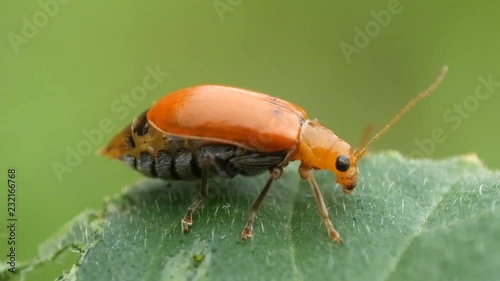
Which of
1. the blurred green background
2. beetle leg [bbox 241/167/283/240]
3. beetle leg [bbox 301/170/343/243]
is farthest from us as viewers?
the blurred green background

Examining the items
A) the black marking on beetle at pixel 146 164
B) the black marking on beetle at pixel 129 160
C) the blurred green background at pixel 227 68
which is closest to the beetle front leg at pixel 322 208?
the black marking on beetle at pixel 146 164

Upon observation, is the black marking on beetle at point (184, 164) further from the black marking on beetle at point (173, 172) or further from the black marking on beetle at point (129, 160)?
the black marking on beetle at point (129, 160)

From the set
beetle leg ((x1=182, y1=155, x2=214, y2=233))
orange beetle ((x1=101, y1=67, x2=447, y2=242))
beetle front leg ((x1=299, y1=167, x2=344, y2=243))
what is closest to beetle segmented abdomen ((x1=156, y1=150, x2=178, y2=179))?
orange beetle ((x1=101, y1=67, x2=447, y2=242))

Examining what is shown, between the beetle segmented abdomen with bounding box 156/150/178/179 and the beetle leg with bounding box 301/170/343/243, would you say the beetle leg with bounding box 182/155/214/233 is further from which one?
the beetle leg with bounding box 301/170/343/243

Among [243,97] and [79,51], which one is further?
[79,51]

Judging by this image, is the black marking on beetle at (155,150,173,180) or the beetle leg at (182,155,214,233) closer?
the beetle leg at (182,155,214,233)

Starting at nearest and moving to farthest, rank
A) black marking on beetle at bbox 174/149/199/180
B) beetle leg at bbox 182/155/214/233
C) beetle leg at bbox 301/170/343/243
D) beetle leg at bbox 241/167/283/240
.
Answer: beetle leg at bbox 301/170/343/243 < beetle leg at bbox 241/167/283/240 < beetle leg at bbox 182/155/214/233 < black marking on beetle at bbox 174/149/199/180

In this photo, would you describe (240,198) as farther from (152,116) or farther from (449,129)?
(449,129)

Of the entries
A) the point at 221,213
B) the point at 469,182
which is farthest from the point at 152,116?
the point at 469,182
